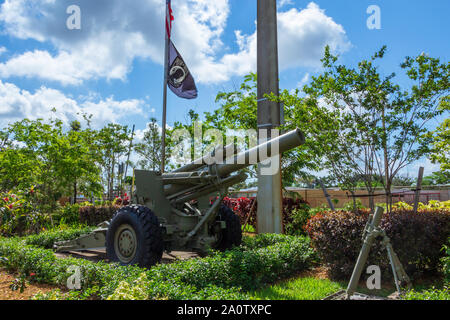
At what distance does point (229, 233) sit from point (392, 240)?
10.1 ft

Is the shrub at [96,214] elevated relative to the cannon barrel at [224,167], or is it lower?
lower

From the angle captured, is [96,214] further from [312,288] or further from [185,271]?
[312,288]

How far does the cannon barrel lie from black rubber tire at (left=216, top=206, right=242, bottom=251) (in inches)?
38.6

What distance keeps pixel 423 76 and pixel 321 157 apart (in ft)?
7.04

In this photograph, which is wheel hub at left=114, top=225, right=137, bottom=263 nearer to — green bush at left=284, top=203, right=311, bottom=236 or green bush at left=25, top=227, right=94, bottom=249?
green bush at left=25, top=227, right=94, bottom=249

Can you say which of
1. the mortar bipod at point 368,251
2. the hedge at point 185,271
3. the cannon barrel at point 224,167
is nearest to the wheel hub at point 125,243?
the hedge at point 185,271

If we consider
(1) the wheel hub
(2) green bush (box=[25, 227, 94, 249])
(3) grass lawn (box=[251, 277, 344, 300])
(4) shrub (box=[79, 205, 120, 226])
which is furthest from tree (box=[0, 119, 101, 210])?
(3) grass lawn (box=[251, 277, 344, 300])

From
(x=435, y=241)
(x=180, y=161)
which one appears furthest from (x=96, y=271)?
(x=180, y=161)

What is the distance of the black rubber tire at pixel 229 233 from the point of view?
23.1 feet

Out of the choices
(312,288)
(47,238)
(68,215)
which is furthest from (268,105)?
(68,215)

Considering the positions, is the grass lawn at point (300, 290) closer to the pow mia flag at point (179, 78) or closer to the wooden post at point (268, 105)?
the wooden post at point (268, 105)

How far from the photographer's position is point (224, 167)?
6004mm

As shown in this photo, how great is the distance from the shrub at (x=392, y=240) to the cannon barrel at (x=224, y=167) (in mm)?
1634

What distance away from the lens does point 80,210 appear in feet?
42.5
